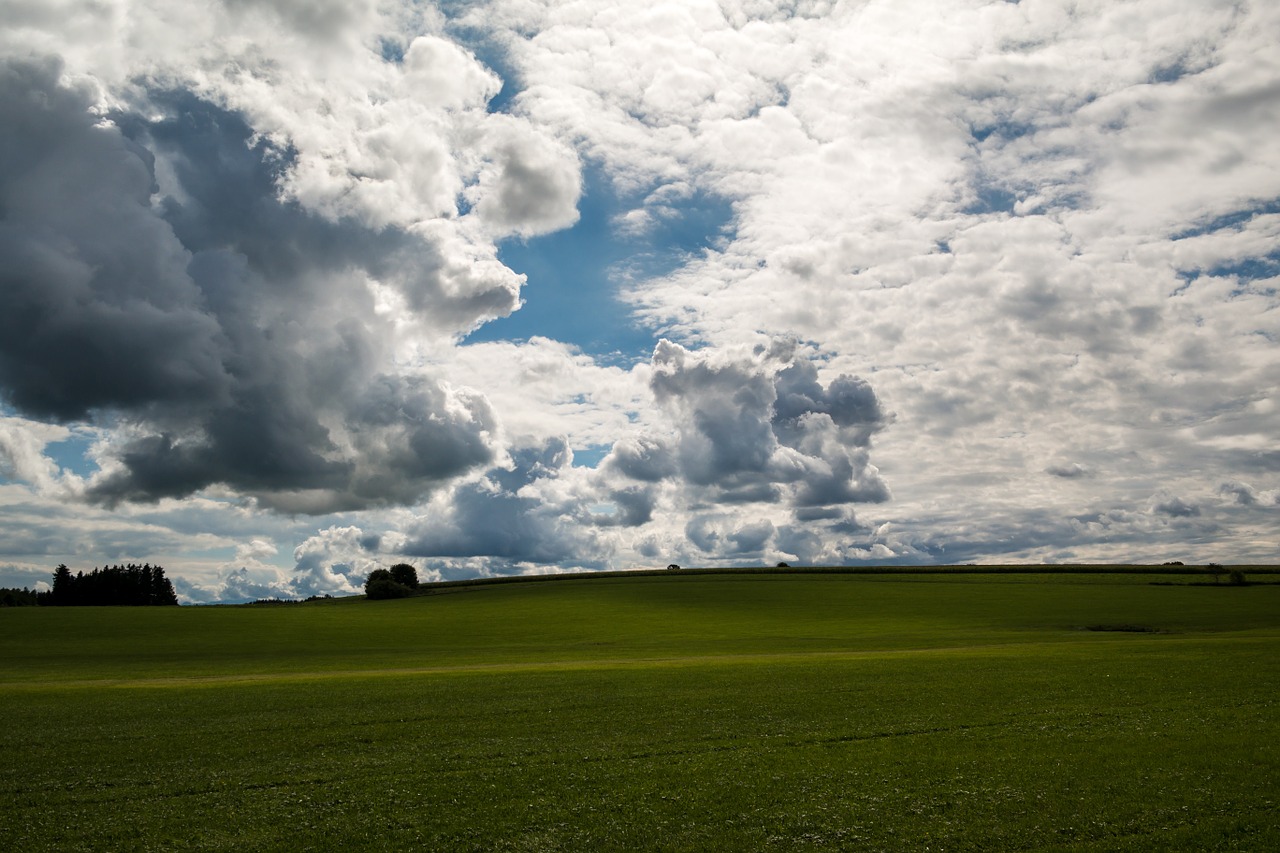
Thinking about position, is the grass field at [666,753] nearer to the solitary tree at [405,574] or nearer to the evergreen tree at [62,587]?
the solitary tree at [405,574]

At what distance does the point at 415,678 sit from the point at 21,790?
2081cm

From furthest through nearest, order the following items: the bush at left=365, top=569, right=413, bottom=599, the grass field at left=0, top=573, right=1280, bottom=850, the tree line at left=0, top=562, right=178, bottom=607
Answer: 1. the tree line at left=0, top=562, right=178, bottom=607
2. the bush at left=365, top=569, right=413, bottom=599
3. the grass field at left=0, top=573, right=1280, bottom=850

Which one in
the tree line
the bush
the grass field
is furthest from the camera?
the tree line

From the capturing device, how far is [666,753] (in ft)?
69.8

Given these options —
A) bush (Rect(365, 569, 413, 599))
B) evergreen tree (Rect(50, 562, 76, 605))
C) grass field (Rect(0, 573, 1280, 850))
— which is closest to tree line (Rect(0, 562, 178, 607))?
evergreen tree (Rect(50, 562, 76, 605))

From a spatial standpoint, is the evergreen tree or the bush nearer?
the bush

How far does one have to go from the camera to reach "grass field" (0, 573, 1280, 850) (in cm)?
1560

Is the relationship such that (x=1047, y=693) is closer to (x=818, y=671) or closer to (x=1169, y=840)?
(x=818, y=671)

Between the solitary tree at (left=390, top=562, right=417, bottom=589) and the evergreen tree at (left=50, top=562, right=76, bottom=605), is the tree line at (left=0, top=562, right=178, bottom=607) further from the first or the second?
the solitary tree at (left=390, top=562, right=417, bottom=589)

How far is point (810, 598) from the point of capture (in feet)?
349

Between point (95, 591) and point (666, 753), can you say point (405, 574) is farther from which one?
point (666, 753)

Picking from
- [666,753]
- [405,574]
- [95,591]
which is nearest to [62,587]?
[95,591]

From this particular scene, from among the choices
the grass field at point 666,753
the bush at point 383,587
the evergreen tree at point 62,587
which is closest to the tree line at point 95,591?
the evergreen tree at point 62,587

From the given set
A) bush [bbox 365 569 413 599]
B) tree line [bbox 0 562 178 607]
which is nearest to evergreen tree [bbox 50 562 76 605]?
tree line [bbox 0 562 178 607]
